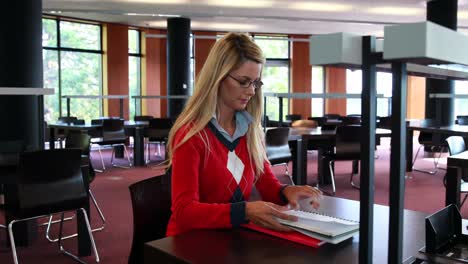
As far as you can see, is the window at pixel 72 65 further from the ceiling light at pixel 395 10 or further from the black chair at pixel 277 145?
the black chair at pixel 277 145

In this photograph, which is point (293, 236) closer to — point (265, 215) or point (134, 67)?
point (265, 215)

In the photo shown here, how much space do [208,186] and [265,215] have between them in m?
0.31

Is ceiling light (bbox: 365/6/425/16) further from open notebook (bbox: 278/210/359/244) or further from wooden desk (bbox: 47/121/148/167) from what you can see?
open notebook (bbox: 278/210/359/244)

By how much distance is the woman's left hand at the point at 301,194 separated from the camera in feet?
5.11

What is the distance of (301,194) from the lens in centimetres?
159

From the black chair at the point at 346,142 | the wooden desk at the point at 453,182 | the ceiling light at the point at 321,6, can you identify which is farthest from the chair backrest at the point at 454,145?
the ceiling light at the point at 321,6

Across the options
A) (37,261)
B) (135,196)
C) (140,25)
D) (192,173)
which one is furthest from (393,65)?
(140,25)

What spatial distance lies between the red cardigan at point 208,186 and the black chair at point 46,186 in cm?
159

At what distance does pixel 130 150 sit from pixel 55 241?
607 cm

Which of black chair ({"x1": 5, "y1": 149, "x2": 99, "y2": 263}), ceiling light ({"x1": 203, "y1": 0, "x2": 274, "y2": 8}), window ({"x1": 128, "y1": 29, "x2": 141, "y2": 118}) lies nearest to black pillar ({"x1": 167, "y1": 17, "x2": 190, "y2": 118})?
ceiling light ({"x1": 203, "y1": 0, "x2": 274, "y2": 8})

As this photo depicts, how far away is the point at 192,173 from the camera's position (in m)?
1.45

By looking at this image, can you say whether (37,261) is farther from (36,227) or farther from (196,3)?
(196,3)

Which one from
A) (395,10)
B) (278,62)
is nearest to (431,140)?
(395,10)

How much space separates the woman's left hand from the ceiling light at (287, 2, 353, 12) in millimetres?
8048
